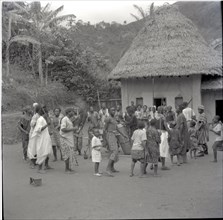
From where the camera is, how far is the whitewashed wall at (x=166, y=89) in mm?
9016

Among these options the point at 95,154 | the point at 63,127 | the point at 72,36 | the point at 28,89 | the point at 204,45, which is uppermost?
the point at 204,45

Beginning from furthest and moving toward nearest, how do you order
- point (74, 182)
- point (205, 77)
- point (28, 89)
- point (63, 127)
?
1. point (205, 77)
2. point (63, 127)
3. point (74, 182)
4. point (28, 89)

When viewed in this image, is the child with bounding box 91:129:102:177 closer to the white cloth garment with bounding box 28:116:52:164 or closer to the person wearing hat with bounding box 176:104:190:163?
the white cloth garment with bounding box 28:116:52:164

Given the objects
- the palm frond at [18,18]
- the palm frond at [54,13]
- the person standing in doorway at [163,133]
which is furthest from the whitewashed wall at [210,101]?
the palm frond at [18,18]

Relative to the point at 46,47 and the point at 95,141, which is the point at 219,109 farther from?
the point at 46,47

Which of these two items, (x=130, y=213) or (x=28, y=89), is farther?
(x=28, y=89)

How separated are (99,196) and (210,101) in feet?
15.5

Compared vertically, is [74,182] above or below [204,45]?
below

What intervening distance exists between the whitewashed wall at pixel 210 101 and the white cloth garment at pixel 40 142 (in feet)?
11.0

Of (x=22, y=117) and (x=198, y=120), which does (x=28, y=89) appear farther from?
(x=198, y=120)

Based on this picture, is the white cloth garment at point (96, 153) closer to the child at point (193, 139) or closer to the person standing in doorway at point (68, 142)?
the person standing in doorway at point (68, 142)

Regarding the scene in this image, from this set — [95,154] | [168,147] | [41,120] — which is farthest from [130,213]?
[168,147]

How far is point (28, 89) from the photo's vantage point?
219 inches

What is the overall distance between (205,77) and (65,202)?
7.98m
